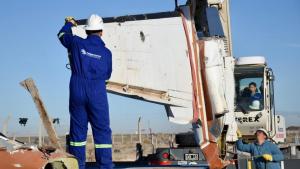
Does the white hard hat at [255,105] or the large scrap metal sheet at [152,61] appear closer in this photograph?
the large scrap metal sheet at [152,61]

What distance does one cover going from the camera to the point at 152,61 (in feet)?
25.1

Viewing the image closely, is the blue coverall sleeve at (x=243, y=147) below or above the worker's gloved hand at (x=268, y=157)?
above

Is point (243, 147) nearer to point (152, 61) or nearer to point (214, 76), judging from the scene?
point (214, 76)

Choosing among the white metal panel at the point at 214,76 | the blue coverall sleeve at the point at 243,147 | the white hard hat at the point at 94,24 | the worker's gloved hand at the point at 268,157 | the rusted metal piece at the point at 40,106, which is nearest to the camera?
the rusted metal piece at the point at 40,106

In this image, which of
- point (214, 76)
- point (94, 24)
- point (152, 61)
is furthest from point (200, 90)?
point (94, 24)

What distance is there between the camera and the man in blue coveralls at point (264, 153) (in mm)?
8461

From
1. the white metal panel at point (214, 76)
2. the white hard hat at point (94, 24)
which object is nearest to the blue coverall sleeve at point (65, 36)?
the white hard hat at point (94, 24)

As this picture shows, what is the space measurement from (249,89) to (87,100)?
7.60 metres

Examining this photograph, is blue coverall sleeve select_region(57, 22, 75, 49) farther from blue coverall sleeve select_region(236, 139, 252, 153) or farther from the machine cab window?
the machine cab window

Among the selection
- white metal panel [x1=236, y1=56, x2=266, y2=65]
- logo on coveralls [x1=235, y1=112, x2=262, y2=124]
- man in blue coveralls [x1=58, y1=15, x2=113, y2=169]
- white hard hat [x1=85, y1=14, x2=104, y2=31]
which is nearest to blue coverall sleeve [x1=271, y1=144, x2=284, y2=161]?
man in blue coveralls [x1=58, y1=15, x2=113, y2=169]

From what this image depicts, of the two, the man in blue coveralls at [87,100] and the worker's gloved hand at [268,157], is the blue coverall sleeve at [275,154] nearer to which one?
the worker's gloved hand at [268,157]

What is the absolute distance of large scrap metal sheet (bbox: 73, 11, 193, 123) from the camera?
7.64m

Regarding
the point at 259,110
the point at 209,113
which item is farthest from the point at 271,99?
the point at 209,113

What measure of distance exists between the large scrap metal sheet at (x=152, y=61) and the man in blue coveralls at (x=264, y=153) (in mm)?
1541
